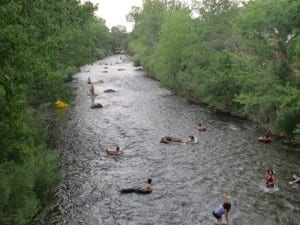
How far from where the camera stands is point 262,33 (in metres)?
38.9

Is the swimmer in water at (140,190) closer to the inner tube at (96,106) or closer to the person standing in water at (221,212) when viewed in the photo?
the person standing in water at (221,212)

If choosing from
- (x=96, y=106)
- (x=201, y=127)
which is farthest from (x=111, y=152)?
(x=96, y=106)

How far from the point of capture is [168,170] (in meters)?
30.6

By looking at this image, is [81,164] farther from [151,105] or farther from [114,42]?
[114,42]

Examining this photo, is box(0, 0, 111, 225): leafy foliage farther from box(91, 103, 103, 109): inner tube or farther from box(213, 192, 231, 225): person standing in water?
box(91, 103, 103, 109): inner tube

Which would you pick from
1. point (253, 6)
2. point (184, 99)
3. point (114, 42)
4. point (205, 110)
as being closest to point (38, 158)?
point (253, 6)

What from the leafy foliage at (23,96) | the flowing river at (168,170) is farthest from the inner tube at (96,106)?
the leafy foliage at (23,96)

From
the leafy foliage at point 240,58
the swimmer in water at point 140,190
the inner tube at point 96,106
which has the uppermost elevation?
the leafy foliage at point 240,58

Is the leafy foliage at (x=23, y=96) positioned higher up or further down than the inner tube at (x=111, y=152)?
higher up

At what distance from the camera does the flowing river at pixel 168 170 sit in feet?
77.3

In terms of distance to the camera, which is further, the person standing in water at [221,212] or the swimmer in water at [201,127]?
the swimmer in water at [201,127]

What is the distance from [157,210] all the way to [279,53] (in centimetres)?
2150

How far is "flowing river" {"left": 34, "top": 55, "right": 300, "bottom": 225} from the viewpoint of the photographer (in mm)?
23547

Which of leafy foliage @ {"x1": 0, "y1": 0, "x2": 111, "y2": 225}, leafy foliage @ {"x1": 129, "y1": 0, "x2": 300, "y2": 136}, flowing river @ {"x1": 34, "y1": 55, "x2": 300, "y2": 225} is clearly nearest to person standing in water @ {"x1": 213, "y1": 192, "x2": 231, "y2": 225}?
flowing river @ {"x1": 34, "y1": 55, "x2": 300, "y2": 225}
